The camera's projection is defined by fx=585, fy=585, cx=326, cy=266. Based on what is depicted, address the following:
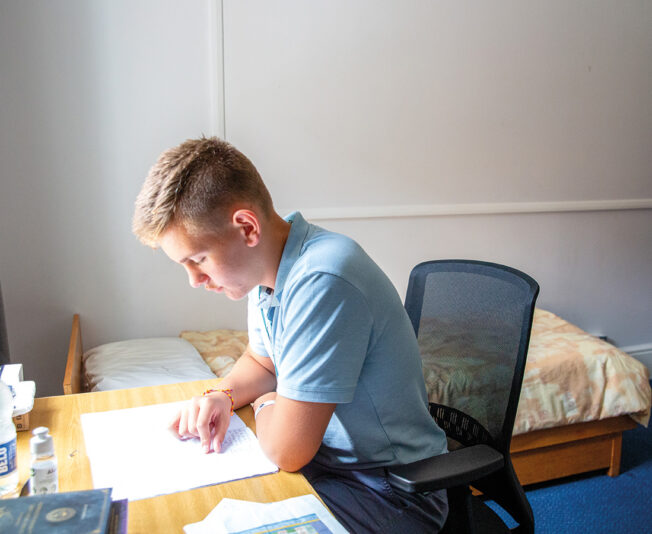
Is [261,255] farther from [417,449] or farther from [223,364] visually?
[223,364]

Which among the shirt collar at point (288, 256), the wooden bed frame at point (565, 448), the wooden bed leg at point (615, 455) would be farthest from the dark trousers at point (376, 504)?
the wooden bed leg at point (615, 455)

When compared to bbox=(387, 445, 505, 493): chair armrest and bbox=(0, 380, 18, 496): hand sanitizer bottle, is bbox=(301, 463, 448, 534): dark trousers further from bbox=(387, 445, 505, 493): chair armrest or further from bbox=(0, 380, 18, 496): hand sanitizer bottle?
bbox=(0, 380, 18, 496): hand sanitizer bottle

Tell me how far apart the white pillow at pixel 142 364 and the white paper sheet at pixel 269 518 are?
109cm

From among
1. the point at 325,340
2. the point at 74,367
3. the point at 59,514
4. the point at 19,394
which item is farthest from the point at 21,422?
the point at 74,367

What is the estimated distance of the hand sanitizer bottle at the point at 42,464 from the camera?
838mm

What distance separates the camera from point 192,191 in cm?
102

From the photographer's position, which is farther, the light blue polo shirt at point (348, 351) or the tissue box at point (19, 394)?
the tissue box at point (19, 394)

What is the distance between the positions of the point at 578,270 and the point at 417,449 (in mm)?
2670

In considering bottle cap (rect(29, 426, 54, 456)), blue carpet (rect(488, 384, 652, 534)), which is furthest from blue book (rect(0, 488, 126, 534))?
blue carpet (rect(488, 384, 652, 534))

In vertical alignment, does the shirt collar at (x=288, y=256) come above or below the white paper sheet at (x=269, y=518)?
above

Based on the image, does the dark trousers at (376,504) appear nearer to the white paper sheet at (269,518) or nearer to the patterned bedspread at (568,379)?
the white paper sheet at (269,518)

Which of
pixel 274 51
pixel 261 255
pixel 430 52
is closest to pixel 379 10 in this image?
pixel 430 52

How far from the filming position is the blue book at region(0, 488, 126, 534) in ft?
2.23

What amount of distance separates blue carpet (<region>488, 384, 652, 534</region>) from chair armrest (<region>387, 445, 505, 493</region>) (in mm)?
1252
